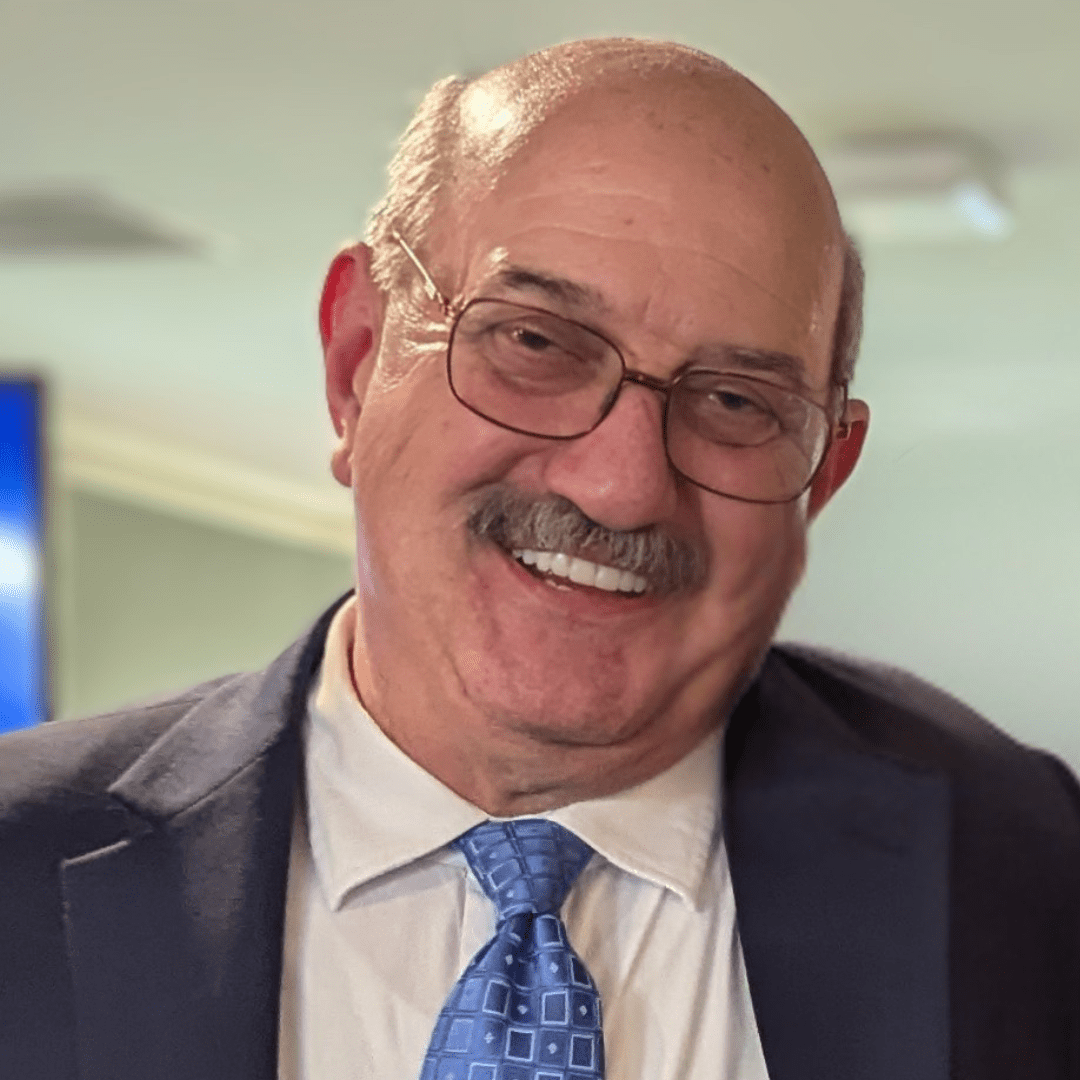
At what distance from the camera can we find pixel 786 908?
1.36m

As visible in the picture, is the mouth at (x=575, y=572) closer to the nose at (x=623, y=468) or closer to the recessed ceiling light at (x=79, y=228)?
the nose at (x=623, y=468)

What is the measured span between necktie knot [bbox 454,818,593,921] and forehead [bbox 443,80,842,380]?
431mm

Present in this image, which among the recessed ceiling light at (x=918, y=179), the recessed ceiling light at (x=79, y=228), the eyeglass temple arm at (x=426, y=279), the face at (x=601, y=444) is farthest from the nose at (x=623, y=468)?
the recessed ceiling light at (x=79, y=228)

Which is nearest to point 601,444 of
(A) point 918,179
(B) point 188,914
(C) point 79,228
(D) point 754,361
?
(D) point 754,361

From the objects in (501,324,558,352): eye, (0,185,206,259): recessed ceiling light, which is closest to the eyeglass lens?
(501,324,558,352): eye

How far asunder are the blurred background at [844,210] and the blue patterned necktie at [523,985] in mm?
349

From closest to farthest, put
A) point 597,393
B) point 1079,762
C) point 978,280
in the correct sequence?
point 597,393
point 1079,762
point 978,280

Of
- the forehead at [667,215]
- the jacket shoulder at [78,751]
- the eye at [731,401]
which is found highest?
the forehead at [667,215]

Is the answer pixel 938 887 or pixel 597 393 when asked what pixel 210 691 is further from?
pixel 938 887

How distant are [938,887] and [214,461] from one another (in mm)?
7529

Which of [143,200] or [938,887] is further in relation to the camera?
[143,200]

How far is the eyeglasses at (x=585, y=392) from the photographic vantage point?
4.21ft

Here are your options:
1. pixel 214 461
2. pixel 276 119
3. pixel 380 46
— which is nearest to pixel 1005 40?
pixel 380 46

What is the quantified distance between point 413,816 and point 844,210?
0.97 meters
